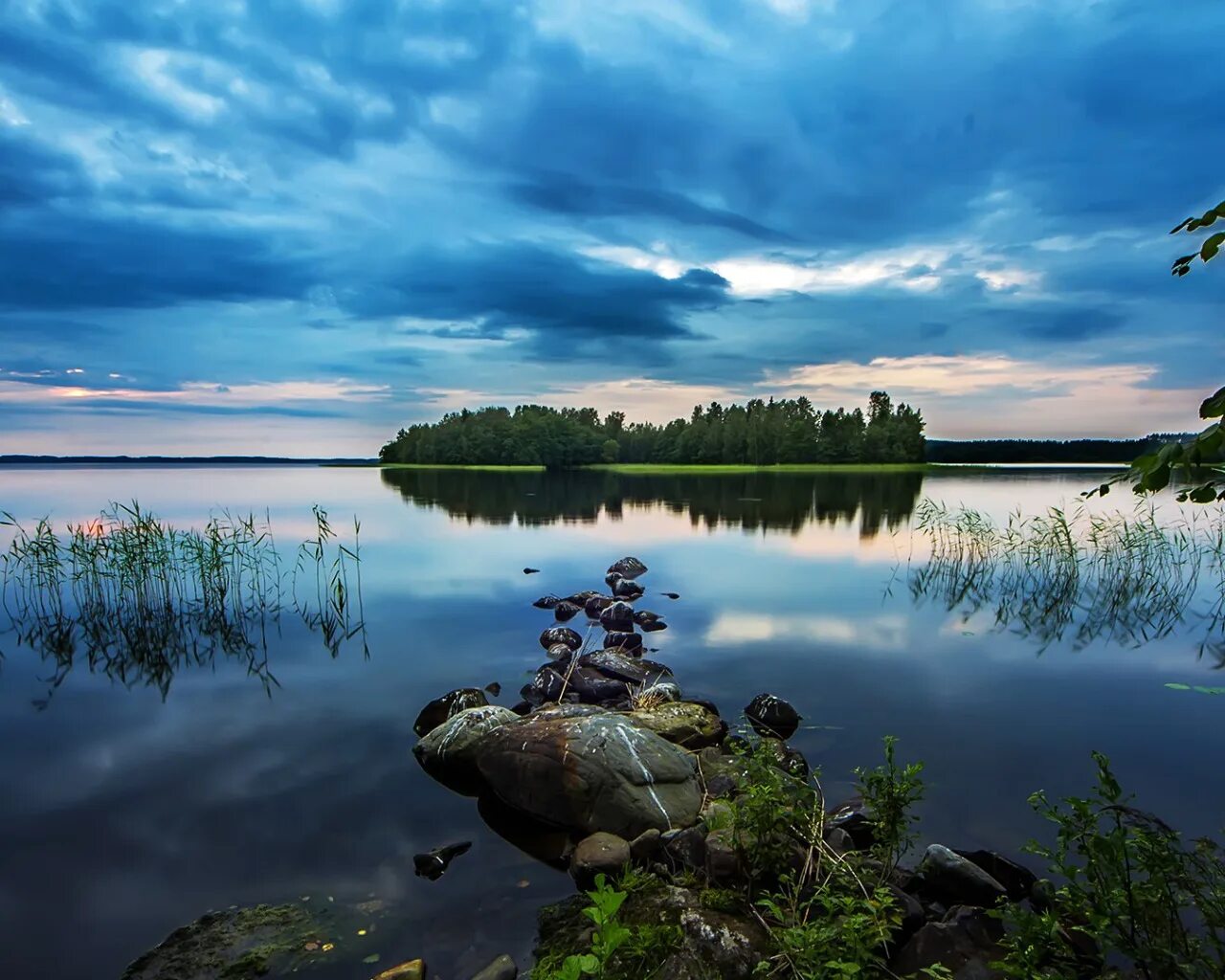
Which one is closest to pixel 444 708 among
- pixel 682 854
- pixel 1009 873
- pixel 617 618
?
pixel 682 854

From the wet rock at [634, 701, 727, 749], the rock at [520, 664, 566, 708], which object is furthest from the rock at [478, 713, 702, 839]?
the rock at [520, 664, 566, 708]

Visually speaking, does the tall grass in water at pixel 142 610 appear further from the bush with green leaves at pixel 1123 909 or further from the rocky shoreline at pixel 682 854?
the bush with green leaves at pixel 1123 909

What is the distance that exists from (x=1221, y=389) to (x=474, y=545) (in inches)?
1299

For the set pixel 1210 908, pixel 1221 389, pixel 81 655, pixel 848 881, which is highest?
pixel 1221 389

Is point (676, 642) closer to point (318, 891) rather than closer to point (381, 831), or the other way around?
point (381, 831)

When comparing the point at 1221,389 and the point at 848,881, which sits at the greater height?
the point at 1221,389

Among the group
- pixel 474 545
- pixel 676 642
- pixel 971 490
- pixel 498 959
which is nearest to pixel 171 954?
pixel 498 959

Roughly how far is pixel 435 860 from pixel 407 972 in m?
1.92

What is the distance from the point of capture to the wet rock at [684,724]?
1068 cm

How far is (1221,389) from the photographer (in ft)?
8.89

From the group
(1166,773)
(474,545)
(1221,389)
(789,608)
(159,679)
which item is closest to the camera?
(1221,389)

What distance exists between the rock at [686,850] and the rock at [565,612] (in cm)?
1257

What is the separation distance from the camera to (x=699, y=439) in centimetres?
15025

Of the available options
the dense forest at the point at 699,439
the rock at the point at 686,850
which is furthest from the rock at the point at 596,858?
the dense forest at the point at 699,439
